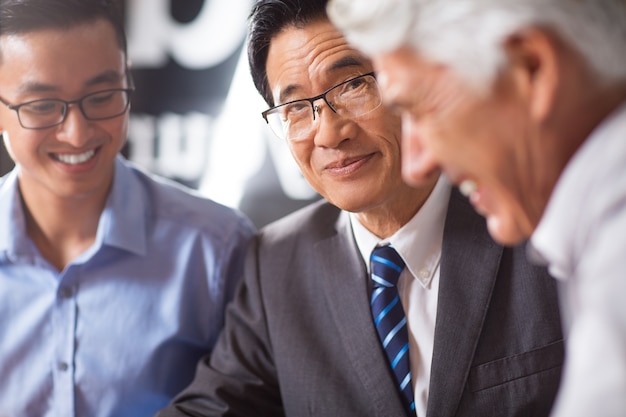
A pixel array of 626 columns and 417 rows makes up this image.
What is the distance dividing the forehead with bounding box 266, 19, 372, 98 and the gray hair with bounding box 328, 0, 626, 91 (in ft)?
2.01

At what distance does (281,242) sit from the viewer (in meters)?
1.75

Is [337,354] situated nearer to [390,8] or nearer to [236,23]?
[390,8]

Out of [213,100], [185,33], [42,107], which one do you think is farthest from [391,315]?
[185,33]

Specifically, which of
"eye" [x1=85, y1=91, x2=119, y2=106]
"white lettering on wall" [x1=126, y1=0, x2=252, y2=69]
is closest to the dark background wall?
"white lettering on wall" [x1=126, y1=0, x2=252, y2=69]

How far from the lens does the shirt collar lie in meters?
1.53

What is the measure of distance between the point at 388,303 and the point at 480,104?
768mm

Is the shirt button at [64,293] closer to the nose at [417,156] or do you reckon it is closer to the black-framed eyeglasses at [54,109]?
the black-framed eyeglasses at [54,109]

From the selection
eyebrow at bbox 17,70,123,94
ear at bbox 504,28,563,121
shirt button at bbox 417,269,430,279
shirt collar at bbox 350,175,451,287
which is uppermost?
eyebrow at bbox 17,70,123,94

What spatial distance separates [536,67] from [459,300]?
0.72m

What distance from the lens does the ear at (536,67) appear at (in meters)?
0.78

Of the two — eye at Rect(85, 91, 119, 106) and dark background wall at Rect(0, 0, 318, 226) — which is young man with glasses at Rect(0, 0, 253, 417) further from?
dark background wall at Rect(0, 0, 318, 226)

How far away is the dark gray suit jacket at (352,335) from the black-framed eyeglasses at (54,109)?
482 millimetres

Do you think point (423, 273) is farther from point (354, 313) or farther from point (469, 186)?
point (469, 186)

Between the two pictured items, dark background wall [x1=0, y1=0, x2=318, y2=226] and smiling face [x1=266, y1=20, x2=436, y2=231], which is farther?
dark background wall [x1=0, y1=0, x2=318, y2=226]
